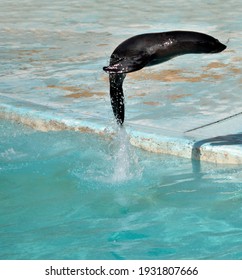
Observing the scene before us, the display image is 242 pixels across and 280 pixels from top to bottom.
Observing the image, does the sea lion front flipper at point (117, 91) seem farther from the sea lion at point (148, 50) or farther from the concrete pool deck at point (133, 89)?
the concrete pool deck at point (133, 89)

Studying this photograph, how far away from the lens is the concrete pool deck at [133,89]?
5.79 metres

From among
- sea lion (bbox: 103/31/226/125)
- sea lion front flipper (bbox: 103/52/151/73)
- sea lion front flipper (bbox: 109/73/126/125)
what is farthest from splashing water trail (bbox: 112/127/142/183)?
sea lion front flipper (bbox: 103/52/151/73)

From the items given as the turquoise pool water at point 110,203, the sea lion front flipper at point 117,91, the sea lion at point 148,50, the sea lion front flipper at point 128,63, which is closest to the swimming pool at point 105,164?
the turquoise pool water at point 110,203

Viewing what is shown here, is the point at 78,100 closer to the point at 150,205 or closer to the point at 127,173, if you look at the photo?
the point at 127,173

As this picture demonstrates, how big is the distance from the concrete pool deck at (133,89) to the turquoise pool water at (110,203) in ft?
0.49

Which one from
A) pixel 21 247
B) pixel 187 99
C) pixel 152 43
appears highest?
pixel 152 43

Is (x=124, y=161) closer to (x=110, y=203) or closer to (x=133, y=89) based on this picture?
(x=110, y=203)

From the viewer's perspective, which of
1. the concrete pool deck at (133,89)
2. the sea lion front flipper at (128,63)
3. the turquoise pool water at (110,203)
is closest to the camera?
the turquoise pool water at (110,203)

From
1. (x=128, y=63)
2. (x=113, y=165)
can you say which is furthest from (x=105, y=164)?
(x=128, y=63)

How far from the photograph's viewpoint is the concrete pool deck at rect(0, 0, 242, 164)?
5.79 metres

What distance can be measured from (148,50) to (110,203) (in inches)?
35.8

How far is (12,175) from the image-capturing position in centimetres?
563
